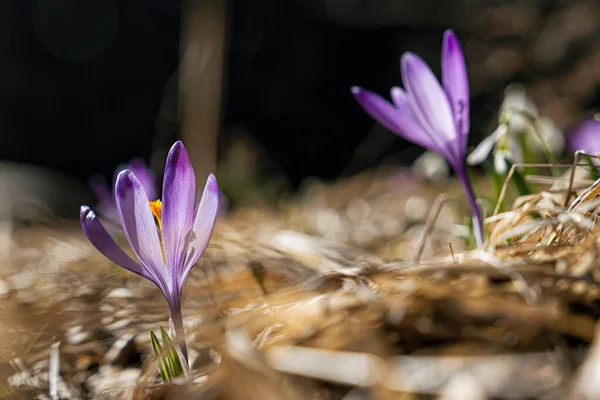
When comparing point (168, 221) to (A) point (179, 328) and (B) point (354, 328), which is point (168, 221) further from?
(B) point (354, 328)

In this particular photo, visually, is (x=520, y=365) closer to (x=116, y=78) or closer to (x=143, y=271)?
(x=143, y=271)

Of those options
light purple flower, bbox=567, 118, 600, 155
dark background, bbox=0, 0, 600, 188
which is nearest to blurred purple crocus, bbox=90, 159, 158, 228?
light purple flower, bbox=567, 118, 600, 155

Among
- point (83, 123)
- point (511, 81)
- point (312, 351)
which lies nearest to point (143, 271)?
point (312, 351)

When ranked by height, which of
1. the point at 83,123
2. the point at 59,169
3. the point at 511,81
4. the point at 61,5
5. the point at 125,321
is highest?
the point at 61,5

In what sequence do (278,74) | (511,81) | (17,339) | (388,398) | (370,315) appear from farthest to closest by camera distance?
(278,74) → (511,81) → (17,339) → (370,315) → (388,398)

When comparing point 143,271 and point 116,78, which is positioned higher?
point 116,78

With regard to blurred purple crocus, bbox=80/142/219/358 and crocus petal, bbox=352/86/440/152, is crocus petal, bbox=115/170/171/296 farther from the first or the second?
crocus petal, bbox=352/86/440/152
